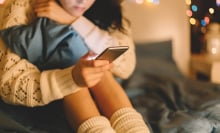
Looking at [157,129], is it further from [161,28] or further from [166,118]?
[161,28]

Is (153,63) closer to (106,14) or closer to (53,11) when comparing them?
(106,14)

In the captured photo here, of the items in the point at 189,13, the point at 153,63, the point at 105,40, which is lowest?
the point at 153,63

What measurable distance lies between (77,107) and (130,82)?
51cm

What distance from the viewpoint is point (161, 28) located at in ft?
5.68

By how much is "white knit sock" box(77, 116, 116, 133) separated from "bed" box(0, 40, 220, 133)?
123mm

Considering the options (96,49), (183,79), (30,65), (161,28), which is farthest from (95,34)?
(161,28)

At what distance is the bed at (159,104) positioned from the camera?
974 millimetres

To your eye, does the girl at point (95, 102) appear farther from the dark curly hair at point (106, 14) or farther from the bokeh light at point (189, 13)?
the bokeh light at point (189, 13)

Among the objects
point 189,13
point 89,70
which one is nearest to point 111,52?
point 89,70

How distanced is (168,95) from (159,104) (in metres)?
0.06

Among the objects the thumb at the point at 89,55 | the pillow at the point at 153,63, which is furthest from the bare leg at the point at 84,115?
the pillow at the point at 153,63

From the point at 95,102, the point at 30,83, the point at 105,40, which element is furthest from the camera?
the point at 105,40

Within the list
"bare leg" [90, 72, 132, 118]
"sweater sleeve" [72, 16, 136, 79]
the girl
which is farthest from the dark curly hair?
"bare leg" [90, 72, 132, 118]

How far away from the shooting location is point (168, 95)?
125 centimetres
